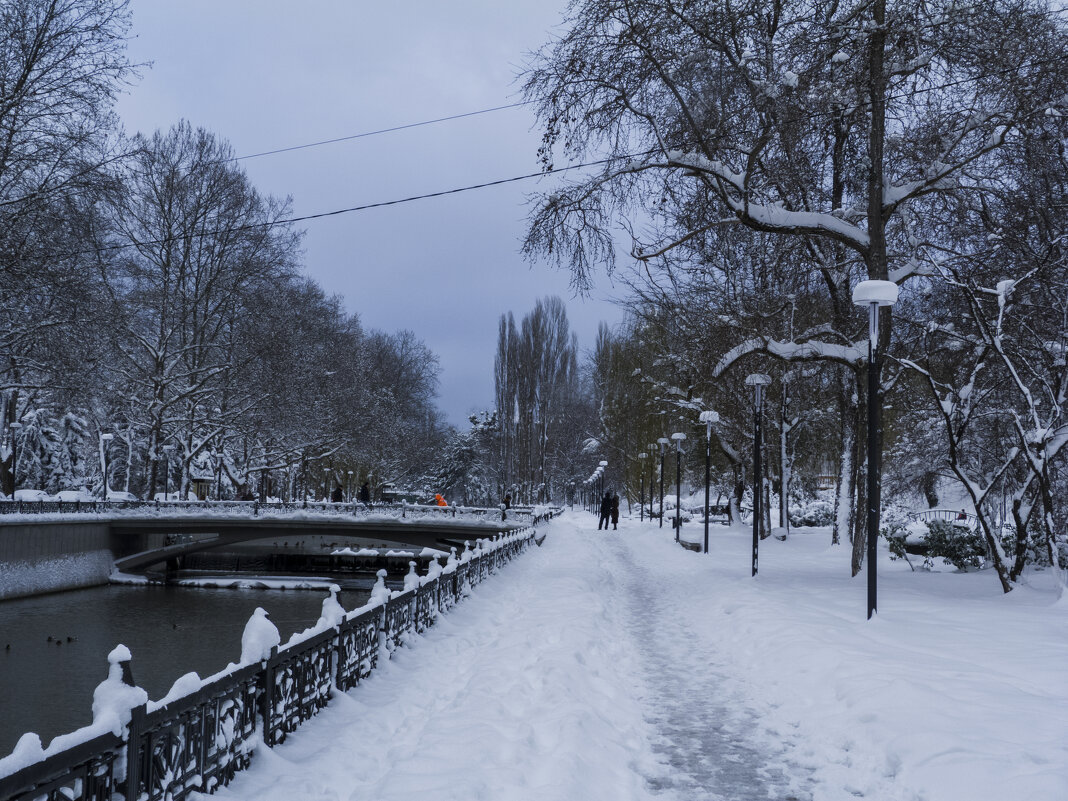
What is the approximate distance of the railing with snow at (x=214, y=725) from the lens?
3712mm

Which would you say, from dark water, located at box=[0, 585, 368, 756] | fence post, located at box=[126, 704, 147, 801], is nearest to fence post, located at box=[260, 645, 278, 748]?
fence post, located at box=[126, 704, 147, 801]

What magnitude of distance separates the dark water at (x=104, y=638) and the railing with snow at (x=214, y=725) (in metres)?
10.8

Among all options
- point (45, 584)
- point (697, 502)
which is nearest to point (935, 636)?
point (45, 584)

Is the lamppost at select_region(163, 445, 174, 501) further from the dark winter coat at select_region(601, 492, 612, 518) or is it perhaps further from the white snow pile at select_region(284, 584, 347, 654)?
the white snow pile at select_region(284, 584, 347, 654)

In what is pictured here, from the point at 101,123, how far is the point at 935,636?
20.5 metres

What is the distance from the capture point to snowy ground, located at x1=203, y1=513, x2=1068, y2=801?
5363 millimetres

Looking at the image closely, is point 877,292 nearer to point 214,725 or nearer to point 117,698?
point 214,725

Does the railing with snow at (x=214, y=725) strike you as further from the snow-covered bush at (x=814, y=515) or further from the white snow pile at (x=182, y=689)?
the snow-covered bush at (x=814, y=515)

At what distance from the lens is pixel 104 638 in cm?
2492

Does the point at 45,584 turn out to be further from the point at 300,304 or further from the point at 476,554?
the point at 476,554

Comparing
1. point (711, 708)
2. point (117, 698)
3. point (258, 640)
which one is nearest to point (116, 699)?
point (117, 698)

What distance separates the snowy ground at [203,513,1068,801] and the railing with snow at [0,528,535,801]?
0.21m

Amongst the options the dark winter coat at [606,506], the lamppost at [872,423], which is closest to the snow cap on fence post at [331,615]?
the lamppost at [872,423]

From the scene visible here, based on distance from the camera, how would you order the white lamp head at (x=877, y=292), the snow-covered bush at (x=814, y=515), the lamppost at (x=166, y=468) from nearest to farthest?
the white lamp head at (x=877, y=292) → the lamppost at (x=166, y=468) → the snow-covered bush at (x=814, y=515)
